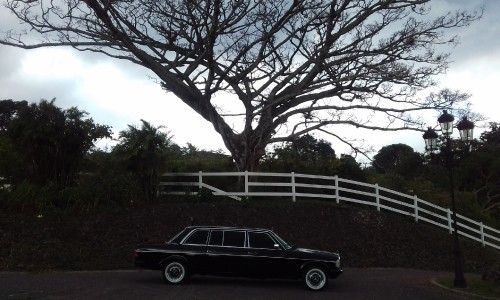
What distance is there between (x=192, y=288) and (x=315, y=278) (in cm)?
279

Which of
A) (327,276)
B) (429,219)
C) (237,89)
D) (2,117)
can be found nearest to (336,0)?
(237,89)

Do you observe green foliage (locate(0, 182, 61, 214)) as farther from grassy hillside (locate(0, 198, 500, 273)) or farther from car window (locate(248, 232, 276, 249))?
car window (locate(248, 232, 276, 249))

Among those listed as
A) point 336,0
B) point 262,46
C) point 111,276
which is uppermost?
point 336,0

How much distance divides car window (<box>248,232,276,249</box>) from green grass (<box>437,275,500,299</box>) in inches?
191

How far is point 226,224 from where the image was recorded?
701 inches

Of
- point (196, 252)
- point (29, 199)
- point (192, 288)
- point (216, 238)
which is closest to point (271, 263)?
point (216, 238)

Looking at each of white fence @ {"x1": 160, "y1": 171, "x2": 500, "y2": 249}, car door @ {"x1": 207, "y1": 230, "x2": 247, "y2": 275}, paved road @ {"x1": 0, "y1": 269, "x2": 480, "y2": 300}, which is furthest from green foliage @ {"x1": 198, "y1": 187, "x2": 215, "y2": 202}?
car door @ {"x1": 207, "y1": 230, "x2": 247, "y2": 275}

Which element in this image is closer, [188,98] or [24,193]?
[24,193]

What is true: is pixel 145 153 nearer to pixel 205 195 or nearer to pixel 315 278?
pixel 205 195

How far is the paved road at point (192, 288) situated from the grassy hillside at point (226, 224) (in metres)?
1.31

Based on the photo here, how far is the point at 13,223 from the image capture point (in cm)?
1578

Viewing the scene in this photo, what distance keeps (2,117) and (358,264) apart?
190 ft

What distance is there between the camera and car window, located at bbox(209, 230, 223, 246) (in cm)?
1200

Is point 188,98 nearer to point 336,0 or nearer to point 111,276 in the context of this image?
point 336,0
